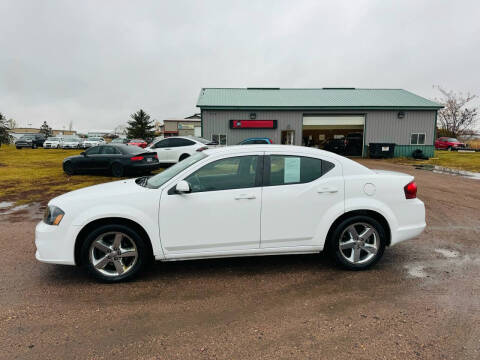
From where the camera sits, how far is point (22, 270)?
4031mm

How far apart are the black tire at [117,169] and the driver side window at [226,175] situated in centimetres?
961

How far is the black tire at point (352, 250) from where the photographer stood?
3881 millimetres

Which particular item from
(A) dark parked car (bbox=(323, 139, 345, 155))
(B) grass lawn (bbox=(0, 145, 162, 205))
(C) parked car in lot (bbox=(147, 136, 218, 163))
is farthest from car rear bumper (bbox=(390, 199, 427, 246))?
(A) dark parked car (bbox=(323, 139, 345, 155))

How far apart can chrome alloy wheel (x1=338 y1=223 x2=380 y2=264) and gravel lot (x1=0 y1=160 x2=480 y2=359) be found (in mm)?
205

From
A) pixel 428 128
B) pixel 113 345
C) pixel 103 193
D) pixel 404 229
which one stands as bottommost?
pixel 113 345

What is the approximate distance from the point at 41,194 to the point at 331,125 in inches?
872

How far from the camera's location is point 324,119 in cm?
2603

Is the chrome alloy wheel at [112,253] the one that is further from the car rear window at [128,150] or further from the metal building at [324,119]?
the metal building at [324,119]

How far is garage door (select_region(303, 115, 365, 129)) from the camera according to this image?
25984 millimetres

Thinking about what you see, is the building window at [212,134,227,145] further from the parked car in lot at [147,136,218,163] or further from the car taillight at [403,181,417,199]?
the car taillight at [403,181,417,199]

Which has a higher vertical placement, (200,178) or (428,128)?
(428,128)

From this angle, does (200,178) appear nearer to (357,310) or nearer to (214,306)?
(214,306)

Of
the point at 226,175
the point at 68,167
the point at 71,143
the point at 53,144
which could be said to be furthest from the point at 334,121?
the point at 53,144

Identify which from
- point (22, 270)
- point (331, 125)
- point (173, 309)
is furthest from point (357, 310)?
point (331, 125)
